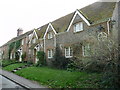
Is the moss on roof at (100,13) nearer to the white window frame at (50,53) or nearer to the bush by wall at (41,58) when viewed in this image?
the white window frame at (50,53)

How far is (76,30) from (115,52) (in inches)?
409

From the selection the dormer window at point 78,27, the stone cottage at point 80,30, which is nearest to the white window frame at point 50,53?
the stone cottage at point 80,30

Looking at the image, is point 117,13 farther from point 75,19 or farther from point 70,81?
point 70,81

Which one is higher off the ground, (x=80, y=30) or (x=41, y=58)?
(x=80, y=30)

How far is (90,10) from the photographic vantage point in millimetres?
18922

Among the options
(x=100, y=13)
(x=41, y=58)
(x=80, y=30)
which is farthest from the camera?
(x=41, y=58)

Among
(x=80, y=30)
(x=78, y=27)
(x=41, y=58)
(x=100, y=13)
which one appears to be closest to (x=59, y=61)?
(x=80, y=30)

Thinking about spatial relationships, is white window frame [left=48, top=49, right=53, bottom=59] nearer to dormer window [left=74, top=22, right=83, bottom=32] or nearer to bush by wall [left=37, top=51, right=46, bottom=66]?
bush by wall [left=37, top=51, right=46, bottom=66]

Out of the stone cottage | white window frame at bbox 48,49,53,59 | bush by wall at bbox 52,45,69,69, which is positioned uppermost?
the stone cottage

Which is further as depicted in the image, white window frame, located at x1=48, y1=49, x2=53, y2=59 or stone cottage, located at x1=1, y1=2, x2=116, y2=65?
white window frame, located at x1=48, y1=49, x2=53, y2=59

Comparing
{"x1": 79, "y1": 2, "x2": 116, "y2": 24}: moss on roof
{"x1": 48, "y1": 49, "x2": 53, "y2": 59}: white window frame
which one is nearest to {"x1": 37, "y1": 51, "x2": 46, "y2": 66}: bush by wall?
{"x1": 48, "y1": 49, "x2": 53, "y2": 59}: white window frame

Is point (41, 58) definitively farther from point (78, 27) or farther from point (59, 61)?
point (78, 27)

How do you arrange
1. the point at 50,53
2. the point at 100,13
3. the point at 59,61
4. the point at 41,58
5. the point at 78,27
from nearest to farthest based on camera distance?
the point at 100,13 < the point at 78,27 < the point at 59,61 < the point at 50,53 < the point at 41,58

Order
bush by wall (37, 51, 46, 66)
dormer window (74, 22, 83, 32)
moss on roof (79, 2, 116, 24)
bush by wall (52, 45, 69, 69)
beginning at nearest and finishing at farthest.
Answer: moss on roof (79, 2, 116, 24)
dormer window (74, 22, 83, 32)
bush by wall (52, 45, 69, 69)
bush by wall (37, 51, 46, 66)
